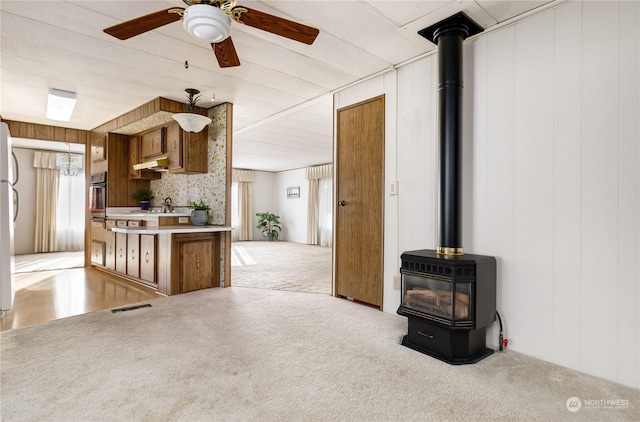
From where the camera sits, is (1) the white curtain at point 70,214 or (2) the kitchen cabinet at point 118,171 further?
(1) the white curtain at point 70,214

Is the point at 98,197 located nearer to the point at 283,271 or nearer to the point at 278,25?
the point at 283,271

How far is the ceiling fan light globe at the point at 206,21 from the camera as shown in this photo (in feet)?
5.41

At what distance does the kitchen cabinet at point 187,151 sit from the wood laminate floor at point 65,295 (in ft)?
5.18

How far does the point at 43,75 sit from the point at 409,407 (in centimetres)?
423

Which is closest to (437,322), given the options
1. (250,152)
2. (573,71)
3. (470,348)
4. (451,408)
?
(470,348)

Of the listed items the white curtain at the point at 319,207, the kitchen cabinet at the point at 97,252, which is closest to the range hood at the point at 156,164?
the kitchen cabinet at the point at 97,252

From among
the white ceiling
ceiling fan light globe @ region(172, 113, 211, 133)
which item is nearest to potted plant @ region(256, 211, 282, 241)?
the white ceiling

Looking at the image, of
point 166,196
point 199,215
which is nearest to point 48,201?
point 166,196

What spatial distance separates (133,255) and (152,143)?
1.64 m

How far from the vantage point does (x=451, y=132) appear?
238 cm

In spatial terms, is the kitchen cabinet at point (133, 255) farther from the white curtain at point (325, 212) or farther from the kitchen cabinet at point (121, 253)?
the white curtain at point (325, 212)

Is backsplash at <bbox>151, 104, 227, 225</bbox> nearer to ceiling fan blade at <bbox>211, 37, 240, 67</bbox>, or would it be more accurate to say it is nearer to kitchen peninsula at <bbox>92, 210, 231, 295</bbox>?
kitchen peninsula at <bbox>92, 210, 231, 295</bbox>

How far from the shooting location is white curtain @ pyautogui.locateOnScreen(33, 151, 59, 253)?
292 inches

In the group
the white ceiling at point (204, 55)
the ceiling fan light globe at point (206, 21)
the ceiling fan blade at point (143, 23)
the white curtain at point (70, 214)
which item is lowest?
the white curtain at point (70, 214)
